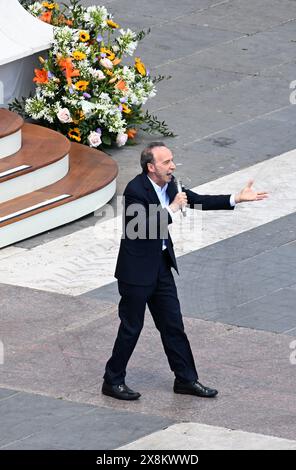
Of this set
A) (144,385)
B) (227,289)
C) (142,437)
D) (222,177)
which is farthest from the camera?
(222,177)

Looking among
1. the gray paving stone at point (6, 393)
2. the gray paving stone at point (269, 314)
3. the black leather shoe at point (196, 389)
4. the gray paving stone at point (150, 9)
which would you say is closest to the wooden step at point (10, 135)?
the gray paving stone at point (269, 314)

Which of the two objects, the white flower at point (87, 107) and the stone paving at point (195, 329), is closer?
the stone paving at point (195, 329)

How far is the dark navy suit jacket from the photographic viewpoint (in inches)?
367

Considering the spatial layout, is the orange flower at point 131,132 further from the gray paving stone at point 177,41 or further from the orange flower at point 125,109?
the gray paving stone at point 177,41

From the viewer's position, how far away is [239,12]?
19.2 m

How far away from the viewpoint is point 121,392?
31.7ft

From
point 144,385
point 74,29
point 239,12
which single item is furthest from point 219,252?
point 239,12

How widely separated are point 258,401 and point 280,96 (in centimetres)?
714

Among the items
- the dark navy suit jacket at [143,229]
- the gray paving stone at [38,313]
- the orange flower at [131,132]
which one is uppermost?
the dark navy suit jacket at [143,229]

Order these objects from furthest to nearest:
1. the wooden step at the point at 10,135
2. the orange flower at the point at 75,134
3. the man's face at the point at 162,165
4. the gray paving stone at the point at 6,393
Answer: the orange flower at the point at 75,134 < the wooden step at the point at 10,135 < the gray paving stone at the point at 6,393 < the man's face at the point at 162,165

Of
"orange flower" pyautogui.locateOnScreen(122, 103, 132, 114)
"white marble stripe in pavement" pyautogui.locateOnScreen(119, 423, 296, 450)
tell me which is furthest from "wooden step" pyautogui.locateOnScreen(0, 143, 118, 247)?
"white marble stripe in pavement" pyautogui.locateOnScreen(119, 423, 296, 450)

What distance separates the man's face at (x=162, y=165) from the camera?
929 centimetres

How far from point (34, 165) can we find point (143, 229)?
3.92 m

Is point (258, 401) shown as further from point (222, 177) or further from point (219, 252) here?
point (222, 177)
